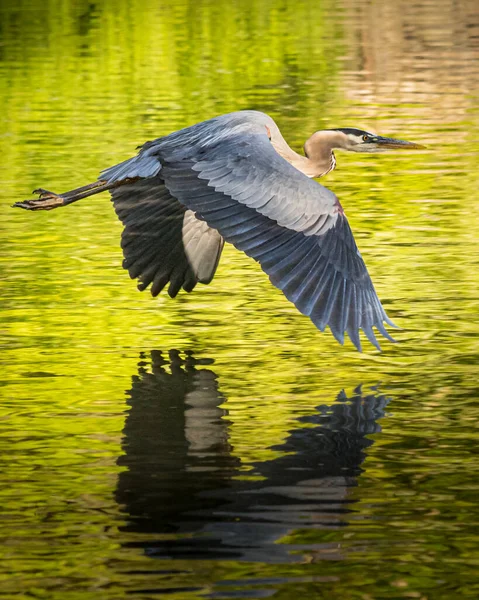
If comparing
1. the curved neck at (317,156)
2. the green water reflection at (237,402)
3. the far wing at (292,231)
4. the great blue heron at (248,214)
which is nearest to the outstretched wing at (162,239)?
the great blue heron at (248,214)

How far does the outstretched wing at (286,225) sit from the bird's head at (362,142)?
1397mm

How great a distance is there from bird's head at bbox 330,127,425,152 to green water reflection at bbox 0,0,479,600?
0.89 m

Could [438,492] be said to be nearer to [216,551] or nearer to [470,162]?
[216,551]

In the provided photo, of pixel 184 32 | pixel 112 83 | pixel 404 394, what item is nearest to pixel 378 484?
pixel 404 394

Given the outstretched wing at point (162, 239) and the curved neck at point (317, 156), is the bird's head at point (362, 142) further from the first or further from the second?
the outstretched wing at point (162, 239)

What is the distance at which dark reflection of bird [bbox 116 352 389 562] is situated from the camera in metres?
5.92

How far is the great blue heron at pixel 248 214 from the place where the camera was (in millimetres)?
7641

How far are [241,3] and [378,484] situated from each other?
28781 millimetres

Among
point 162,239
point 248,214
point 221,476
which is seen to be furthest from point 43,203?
point 221,476

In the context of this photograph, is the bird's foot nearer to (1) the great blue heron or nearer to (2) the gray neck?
(1) the great blue heron

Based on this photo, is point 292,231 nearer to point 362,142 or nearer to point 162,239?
point 162,239

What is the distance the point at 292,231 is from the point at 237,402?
2.94 feet

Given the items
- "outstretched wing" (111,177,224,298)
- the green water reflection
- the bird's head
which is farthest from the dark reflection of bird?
the bird's head

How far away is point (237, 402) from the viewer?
7.80 meters
